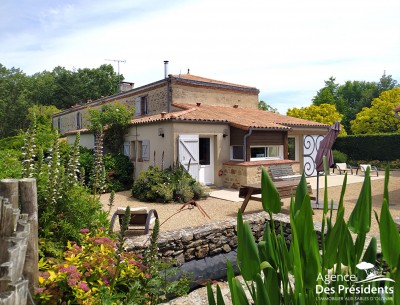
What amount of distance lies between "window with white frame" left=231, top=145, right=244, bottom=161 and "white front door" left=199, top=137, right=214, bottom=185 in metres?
1.01

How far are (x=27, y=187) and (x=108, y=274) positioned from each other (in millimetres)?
1120

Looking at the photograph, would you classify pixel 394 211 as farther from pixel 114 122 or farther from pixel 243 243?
pixel 114 122

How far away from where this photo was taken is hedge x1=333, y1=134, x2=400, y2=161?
69.8ft

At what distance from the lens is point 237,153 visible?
13508 mm

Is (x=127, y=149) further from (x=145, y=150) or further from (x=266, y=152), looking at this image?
(x=266, y=152)

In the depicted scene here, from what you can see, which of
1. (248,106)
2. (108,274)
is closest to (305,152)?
(248,106)

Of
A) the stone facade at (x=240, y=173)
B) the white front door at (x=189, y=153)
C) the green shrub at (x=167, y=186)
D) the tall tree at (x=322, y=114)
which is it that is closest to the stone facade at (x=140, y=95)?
the white front door at (x=189, y=153)

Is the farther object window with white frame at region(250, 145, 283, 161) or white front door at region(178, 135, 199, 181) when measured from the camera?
window with white frame at region(250, 145, 283, 161)

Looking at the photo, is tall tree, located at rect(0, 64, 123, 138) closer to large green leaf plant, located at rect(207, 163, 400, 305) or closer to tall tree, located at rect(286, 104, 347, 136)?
tall tree, located at rect(286, 104, 347, 136)

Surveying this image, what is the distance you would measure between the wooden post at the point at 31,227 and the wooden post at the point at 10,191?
0.29 ft

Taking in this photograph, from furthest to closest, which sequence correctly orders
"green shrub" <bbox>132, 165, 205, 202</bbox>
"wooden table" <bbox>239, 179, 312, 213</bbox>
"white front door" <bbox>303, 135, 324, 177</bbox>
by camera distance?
"white front door" <bbox>303, 135, 324, 177</bbox>
"green shrub" <bbox>132, 165, 205, 202</bbox>
"wooden table" <bbox>239, 179, 312, 213</bbox>

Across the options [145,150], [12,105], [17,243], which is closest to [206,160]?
[145,150]

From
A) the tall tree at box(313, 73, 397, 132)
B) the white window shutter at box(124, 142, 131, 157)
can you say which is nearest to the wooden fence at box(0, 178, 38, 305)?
the white window shutter at box(124, 142, 131, 157)

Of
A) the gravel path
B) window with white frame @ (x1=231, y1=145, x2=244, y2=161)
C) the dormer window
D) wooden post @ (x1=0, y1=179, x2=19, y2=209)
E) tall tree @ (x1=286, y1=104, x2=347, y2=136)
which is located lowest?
the gravel path
